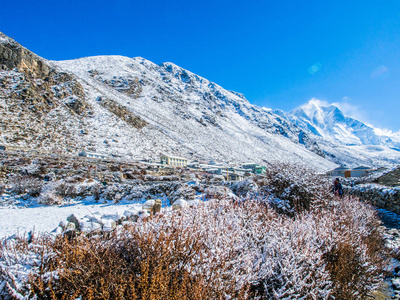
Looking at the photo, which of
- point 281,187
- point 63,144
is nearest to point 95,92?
point 63,144

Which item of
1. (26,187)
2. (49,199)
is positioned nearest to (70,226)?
(49,199)

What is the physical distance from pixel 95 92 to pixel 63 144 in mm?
33624

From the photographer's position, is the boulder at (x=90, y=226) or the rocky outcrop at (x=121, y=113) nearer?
the boulder at (x=90, y=226)

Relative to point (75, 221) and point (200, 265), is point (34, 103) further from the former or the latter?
point (200, 265)

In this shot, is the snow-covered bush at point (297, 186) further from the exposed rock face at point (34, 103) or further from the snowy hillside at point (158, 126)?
the exposed rock face at point (34, 103)

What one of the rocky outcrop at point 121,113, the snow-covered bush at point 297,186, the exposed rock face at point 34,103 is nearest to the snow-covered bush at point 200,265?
the snow-covered bush at point 297,186

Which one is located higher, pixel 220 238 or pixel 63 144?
pixel 63 144

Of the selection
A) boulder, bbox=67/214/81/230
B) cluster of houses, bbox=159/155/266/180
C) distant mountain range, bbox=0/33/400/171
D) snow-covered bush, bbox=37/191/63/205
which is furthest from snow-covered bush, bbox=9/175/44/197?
cluster of houses, bbox=159/155/266/180

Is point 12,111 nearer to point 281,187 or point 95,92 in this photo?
point 95,92

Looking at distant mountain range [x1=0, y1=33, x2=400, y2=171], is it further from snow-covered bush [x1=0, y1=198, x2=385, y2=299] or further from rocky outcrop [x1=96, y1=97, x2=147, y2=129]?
snow-covered bush [x1=0, y1=198, x2=385, y2=299]

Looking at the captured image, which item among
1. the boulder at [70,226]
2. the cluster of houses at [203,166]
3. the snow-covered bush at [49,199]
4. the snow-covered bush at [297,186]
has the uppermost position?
the cluster of houses at [203,166]

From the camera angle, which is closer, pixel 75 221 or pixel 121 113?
pixel 75 221

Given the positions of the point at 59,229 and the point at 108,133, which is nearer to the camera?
the point at 59,229

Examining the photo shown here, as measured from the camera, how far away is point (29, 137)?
30.2 meters
